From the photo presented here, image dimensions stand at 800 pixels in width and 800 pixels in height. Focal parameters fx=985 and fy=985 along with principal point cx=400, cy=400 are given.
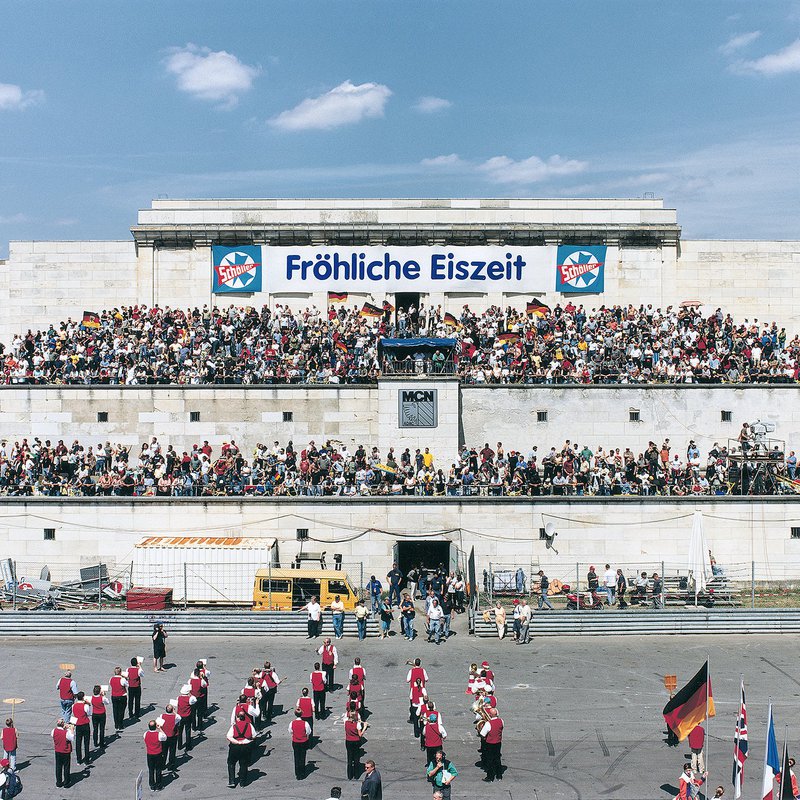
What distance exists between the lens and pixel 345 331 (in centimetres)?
4550

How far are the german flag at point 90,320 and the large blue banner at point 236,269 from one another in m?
5.93

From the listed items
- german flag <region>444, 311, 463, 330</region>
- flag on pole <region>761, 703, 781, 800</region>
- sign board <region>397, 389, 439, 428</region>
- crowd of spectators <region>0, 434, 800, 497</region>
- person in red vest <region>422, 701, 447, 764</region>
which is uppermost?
german flag <region>444, 311, 463, 330</region>

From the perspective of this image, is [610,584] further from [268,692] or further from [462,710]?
[268,692]

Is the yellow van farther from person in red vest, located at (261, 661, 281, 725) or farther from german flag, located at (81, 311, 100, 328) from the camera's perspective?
german flag, located at (81, 311, 100, 328)

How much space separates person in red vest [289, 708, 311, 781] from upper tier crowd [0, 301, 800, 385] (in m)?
22.4

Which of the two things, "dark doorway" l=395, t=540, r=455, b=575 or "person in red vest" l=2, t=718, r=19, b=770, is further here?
"dark doorway" l=395, t=540, r=455, b=575

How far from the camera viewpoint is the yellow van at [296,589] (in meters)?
34.3

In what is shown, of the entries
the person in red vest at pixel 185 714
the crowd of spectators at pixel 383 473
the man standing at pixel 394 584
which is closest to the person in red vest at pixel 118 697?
the person in red vest at pixel 185 714

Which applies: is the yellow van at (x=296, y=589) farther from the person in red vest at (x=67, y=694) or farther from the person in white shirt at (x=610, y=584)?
the person in red vest at (x=67, y=694)

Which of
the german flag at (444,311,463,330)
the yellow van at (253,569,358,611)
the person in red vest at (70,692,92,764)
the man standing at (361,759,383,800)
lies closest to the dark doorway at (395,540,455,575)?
the yellow van at (253,569,358,611)

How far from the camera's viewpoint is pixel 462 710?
2573 centimetres

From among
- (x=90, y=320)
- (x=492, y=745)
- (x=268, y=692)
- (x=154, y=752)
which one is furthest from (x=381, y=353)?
(x=154, y=752)

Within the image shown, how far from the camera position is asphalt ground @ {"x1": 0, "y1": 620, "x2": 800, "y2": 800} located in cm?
2122

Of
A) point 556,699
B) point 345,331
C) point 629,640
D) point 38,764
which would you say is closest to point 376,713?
point 556,699
